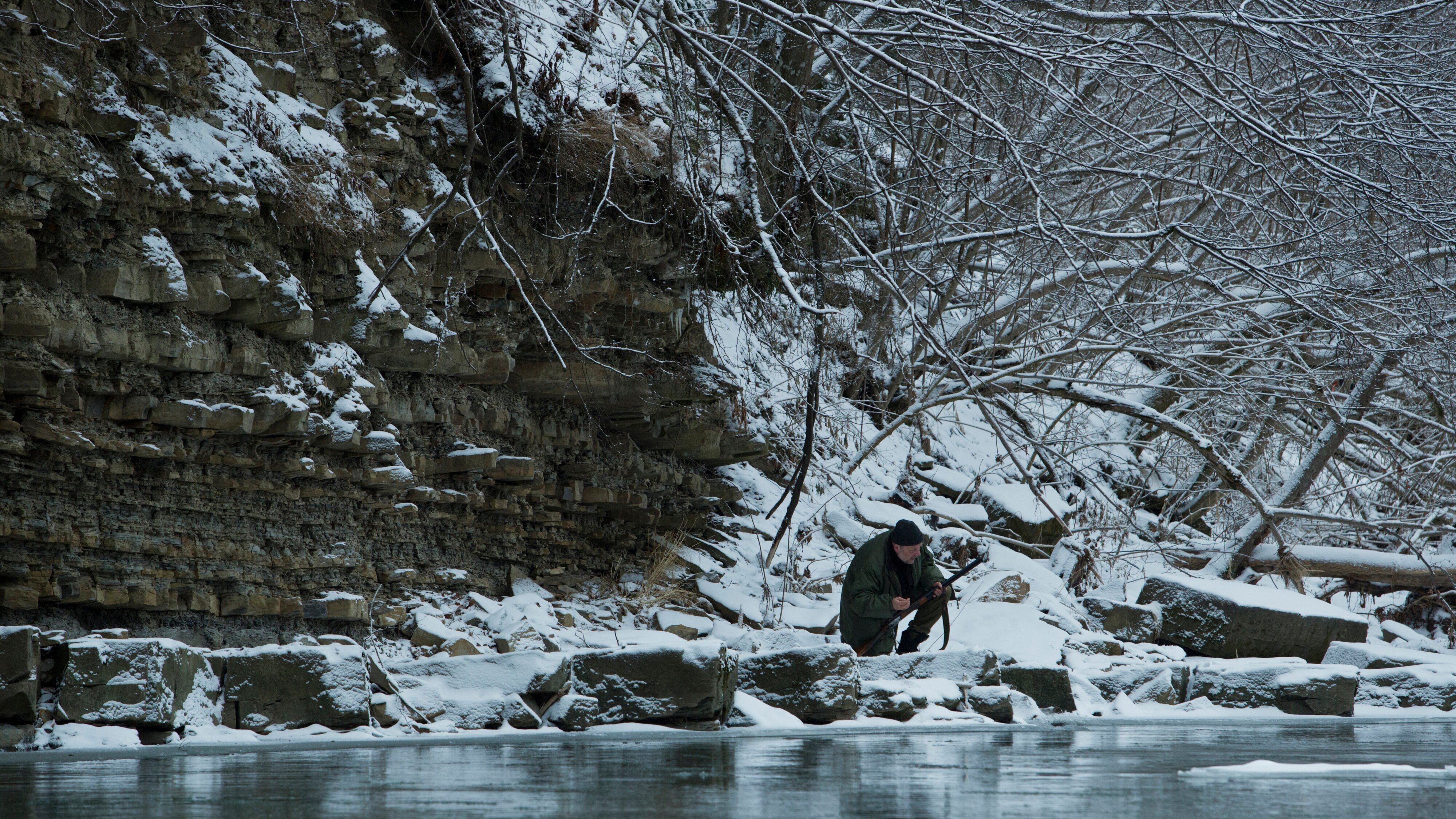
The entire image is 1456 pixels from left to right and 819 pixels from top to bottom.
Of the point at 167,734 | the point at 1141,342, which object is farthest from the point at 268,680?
the point at 1141,342

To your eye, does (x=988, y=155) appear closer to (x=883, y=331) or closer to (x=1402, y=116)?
(x=883, y=331)

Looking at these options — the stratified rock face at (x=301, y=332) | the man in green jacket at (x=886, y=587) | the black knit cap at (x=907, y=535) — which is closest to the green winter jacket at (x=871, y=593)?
the man in green jacket at (x=886, y=587)

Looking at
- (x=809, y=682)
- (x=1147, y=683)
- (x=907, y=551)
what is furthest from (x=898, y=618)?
(x=809, y=682)

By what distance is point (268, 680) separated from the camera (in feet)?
16.8

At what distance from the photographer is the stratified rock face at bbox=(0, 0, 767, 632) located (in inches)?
224

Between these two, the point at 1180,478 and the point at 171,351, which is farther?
Result: the point at 1180,478

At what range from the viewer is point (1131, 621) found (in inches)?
381

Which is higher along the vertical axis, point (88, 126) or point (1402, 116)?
point (1402, 116)

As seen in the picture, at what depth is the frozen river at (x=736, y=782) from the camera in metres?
2.69

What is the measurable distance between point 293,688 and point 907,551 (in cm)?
431

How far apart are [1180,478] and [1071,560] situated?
3550 mm

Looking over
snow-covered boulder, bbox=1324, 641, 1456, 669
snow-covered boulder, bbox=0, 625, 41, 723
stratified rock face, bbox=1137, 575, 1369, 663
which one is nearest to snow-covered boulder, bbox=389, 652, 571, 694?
snow-covered boulder, bbox=0, 625, 41, 723

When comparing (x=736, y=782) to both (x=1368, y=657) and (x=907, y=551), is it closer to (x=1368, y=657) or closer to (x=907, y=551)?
(x=907, y=551)

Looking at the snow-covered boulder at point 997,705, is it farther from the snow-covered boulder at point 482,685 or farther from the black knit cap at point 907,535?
the snow-covered boulder at point 482,685
